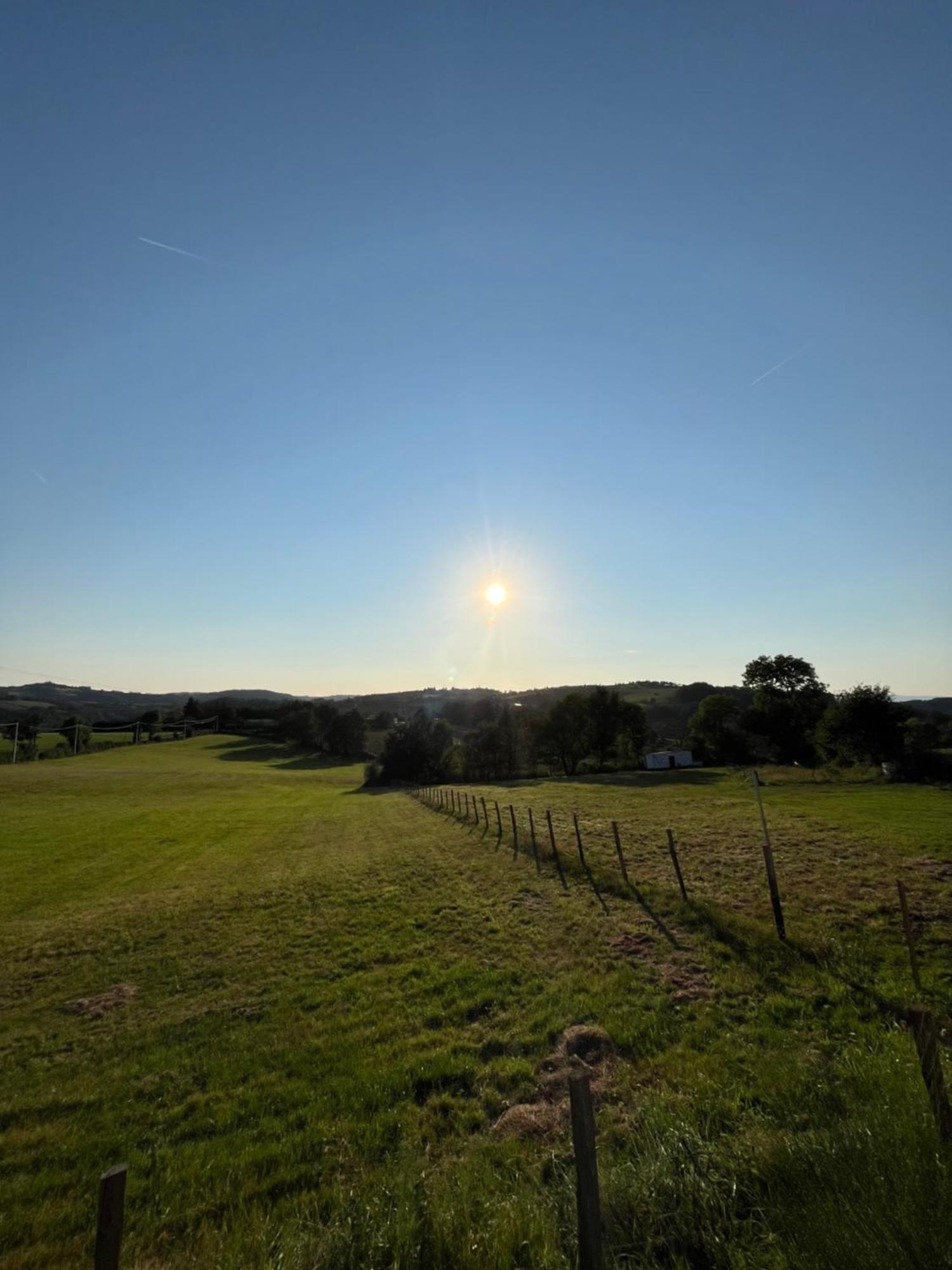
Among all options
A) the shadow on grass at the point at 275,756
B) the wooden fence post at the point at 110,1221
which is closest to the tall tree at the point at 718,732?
the shadow on grass at the point at 275,756

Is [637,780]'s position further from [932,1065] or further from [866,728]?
[932,1065]

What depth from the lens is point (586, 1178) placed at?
4766mm

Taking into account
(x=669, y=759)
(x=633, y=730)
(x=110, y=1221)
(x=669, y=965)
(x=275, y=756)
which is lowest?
(x=275, y=756)

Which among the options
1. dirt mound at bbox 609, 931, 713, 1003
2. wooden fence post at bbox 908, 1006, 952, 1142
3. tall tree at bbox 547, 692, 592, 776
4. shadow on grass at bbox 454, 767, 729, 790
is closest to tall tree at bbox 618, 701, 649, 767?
tall tree at bbox 547, 692, 592, 776

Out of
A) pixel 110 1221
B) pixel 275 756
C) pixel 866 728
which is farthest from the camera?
pixel 275 756

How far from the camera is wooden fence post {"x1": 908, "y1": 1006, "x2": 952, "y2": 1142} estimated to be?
5.24 metres

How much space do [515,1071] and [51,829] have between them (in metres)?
47.7

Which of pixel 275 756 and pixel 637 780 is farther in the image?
pixel 275 756

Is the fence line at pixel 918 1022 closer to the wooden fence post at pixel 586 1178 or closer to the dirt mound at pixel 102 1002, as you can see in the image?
the wooden fence post at pixel 586 1178

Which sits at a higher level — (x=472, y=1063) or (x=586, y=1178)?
(x=586, y=1178)

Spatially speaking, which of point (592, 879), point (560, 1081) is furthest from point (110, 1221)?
point (592, 879)

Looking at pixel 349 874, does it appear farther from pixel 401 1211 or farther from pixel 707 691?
pixel 707 691

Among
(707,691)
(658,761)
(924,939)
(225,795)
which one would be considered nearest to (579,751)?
(658,761)

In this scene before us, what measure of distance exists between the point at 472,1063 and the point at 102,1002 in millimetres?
10734
